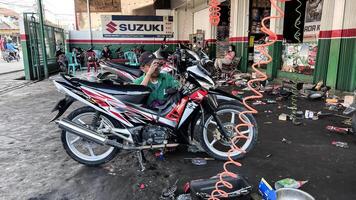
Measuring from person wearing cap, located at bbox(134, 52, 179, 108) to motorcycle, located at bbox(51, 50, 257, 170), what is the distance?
25cm

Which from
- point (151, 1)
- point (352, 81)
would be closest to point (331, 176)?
point (352, 81)

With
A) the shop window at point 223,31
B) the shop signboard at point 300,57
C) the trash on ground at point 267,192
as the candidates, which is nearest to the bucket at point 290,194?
the trash on ground at point 267,192

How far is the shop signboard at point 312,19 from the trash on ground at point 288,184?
19.3 feet

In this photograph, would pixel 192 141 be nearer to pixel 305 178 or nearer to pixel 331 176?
pixel 305 178

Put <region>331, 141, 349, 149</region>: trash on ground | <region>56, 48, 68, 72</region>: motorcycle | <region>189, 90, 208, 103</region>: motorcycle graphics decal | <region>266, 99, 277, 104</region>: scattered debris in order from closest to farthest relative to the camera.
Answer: <region>189, 90, 208, 103</region>: motorcycle graphics decal → <region>331, 141, 349, 149</region>: trash on ground → <region>266, 99, 277, 104</region>: scattered debris → <region>56, 48, 68, 72</region>: motorcycle

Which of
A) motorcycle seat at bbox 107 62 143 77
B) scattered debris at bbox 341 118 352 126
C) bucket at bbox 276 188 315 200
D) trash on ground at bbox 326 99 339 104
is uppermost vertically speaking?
motorcycle seat at bbox 107 62 143 77

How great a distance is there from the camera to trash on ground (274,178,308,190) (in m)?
2.46

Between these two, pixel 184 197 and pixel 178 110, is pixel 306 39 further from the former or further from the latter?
pixel 184 197

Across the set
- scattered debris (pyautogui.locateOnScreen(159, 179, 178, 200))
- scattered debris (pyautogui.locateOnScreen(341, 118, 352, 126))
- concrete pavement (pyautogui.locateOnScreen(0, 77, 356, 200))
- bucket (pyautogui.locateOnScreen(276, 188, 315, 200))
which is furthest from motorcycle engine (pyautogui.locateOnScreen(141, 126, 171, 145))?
scattered debris (pyautogui.locateOnScreen(341, 118, 352, 126))

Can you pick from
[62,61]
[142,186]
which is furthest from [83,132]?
[62,61]

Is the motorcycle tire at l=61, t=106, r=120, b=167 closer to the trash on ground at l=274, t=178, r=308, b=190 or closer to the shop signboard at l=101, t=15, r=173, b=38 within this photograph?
the trash on ground at l=274, t=178, r=308, b=190

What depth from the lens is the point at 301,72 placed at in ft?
25.4

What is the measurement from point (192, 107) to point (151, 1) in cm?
1901

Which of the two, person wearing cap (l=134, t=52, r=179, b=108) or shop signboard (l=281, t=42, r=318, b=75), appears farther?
shop signboard (l=281, t=42, r=318, b=75)
